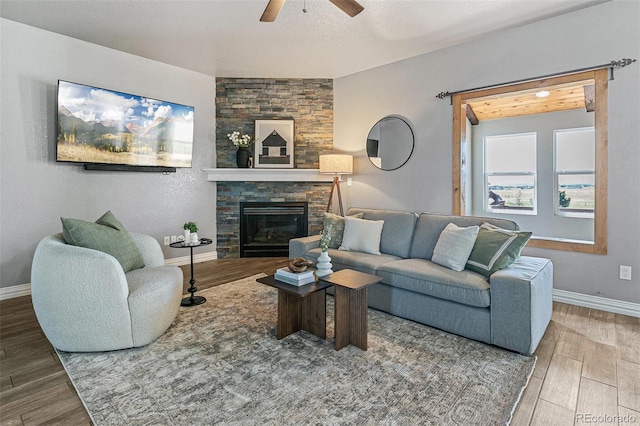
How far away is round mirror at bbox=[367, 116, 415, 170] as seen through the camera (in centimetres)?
439

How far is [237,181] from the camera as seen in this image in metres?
5.13

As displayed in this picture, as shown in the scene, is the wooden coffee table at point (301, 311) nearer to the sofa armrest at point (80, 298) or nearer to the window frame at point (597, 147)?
the sofa armrest at point (80, 298)

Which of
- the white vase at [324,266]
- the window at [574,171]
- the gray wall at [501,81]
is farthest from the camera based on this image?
the window at [574,171]

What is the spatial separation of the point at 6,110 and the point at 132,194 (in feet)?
4.75

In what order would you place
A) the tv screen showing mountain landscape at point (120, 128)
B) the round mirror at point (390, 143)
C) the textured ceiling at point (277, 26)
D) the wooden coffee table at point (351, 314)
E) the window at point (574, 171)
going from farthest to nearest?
1. the window at point (574, 171)
2. the round mirror at point (390, 143)
3. the tv screen showing mountain landscape at point (120, 128)
4. the textured ceiling at point (277, 26)
5. the wooden coffee table at point (351, 314)

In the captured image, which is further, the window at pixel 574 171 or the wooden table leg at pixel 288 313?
the window at pixel 574 171

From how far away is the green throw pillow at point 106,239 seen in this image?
7.86ft

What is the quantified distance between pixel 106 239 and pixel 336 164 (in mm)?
2918

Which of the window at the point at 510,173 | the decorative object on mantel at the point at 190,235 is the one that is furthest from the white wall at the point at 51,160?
the window at the point at 510,173

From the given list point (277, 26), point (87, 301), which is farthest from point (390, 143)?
point (87, 301)

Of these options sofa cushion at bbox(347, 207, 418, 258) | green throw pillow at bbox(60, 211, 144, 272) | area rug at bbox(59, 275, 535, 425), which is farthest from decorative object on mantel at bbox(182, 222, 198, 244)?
sofa cushion at bbox(347, 207, 418, 258)

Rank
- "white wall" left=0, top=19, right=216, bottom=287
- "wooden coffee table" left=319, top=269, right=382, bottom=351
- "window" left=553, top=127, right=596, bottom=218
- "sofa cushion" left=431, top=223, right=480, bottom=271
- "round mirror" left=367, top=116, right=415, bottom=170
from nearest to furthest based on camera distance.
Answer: "wooden coffee table" left=319, top=269, right=382, bottom=351 → "sofa cushion" left=431, top=223, right=480, bottom=271 → "white wall" left=0, top=19, right=216, bottom=287 → "round mirror" left=367, top=116, right=415, bottom=170 → "window" left=553, top=127, right=596, bottom=218

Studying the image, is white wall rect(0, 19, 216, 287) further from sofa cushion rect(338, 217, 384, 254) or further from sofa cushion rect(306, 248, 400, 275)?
sofa cushion rect(338, 217, 384, 254)

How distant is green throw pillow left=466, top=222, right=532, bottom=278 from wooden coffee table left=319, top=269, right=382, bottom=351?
93cm
